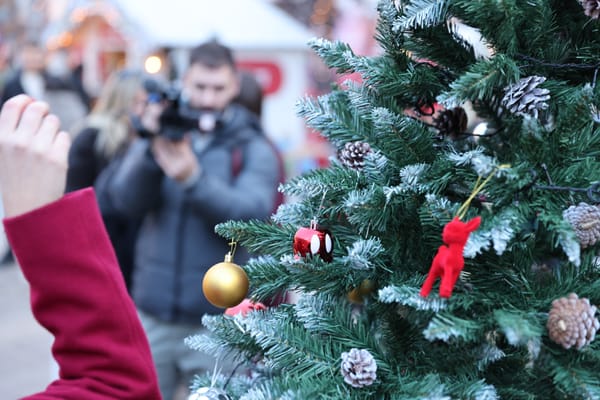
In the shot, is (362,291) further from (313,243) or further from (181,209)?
(181,209)

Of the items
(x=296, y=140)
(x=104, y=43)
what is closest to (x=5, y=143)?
(x=296, y=140)

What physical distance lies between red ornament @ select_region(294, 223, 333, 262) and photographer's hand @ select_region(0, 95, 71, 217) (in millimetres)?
370

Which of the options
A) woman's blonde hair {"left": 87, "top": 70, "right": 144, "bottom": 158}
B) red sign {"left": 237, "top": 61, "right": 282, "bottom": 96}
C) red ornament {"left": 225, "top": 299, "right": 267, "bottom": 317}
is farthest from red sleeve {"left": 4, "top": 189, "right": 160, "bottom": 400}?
red sign {"left": 237, "top": 61, "right": 282, "bottom": 96}

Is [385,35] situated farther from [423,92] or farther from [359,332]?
[359,332]

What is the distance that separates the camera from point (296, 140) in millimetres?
9820

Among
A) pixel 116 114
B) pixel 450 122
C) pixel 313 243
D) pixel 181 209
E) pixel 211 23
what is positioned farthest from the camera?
pixel 211 23

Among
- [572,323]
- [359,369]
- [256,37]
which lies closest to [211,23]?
[256,37]

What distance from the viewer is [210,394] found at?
4.13 ft

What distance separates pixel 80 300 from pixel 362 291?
0.44 metres

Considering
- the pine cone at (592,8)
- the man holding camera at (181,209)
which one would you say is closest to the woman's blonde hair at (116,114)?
the man holding camera at (181,209)

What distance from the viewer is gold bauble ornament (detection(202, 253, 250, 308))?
1256 mm

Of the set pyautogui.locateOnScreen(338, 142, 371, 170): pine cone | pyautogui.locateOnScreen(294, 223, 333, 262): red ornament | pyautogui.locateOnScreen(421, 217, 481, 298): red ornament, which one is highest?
pyautogui.locateOnScreen(338, 142, 371, 170): pine cone

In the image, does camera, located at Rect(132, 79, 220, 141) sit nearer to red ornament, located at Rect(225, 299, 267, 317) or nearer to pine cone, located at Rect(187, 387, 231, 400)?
red ornament, located at Rect(225, 299, 267, 317)

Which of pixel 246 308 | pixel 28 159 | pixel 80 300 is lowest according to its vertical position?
pixel 246 308
